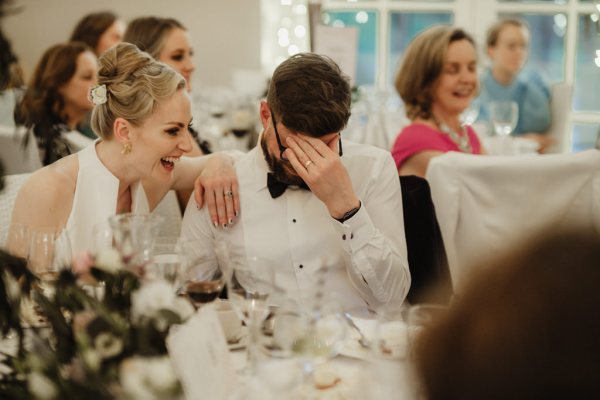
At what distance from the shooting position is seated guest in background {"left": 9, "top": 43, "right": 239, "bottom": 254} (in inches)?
87.0

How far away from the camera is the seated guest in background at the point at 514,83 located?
18.6 feet

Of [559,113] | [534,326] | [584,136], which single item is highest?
[534,326]

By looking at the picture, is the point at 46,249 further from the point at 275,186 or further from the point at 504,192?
Result: the point at 504,192

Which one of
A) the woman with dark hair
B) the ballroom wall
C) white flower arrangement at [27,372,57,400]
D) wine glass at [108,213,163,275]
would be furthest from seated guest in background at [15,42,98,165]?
white flower arrangement at [27,372,57,400]

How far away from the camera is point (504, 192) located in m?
2.58

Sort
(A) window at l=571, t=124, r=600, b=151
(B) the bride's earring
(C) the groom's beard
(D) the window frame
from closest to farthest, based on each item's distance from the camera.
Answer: (C) the groom's beard → (B) the bride's earring → (D) the window frame → (A) window at l=571, t=124, r=600, b=151

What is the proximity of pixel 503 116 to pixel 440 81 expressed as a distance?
1016 mm

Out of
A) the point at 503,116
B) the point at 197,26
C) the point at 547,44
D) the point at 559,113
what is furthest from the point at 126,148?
the point at 547,44

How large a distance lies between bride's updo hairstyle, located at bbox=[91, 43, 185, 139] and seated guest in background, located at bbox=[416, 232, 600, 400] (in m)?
1.64

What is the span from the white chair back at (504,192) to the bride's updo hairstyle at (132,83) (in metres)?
0.96

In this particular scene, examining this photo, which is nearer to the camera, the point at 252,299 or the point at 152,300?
the point at 152,300

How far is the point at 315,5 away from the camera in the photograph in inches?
185

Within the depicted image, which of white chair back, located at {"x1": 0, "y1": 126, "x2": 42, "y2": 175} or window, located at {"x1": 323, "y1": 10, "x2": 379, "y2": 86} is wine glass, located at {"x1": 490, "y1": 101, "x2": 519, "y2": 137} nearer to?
window, located at {"x1": 323, "y1": 10, "x2": 379, "y2": 86}

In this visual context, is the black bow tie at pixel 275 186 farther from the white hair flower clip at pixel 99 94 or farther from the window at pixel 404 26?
the window at pixel 404 26
